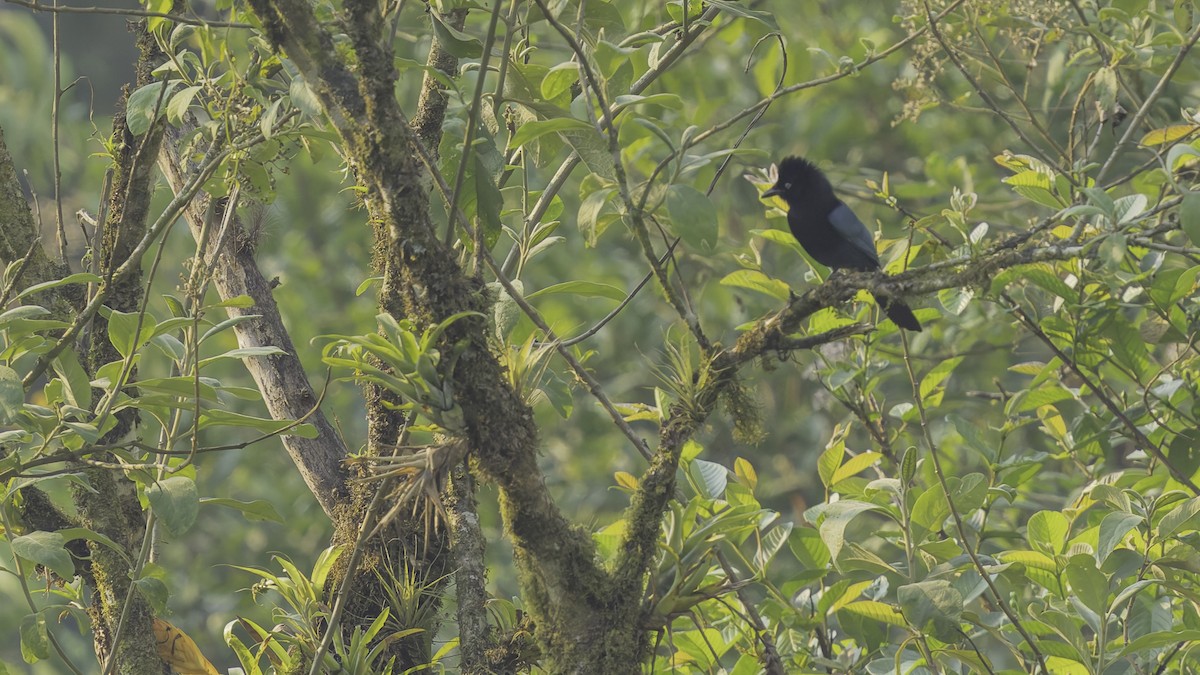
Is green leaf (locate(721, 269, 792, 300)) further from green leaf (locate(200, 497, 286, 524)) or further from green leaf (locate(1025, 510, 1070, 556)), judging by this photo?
green leaf (locate(200, 497, 286, 524))

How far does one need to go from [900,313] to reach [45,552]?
202 cm

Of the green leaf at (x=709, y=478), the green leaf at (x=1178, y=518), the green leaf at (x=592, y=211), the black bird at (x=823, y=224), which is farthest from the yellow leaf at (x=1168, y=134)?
the green leaf at (x=592, y=211)

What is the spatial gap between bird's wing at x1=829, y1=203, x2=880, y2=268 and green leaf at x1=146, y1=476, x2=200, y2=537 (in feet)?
8.58

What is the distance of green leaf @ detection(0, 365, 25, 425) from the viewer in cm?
177

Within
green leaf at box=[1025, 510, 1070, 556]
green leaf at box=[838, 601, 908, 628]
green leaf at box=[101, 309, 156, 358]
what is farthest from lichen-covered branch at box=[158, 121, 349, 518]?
green leaf at box=[1025, 510, 1070, 556]

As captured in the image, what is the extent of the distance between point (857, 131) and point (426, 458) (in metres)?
6.87

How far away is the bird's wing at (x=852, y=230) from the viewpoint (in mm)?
3943

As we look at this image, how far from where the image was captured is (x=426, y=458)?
171 cm

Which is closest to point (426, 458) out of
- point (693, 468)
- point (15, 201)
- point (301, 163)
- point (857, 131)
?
point (693, 468)

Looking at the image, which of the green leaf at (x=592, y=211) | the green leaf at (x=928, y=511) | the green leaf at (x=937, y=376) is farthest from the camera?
the green leaf at (x=937, y=376)

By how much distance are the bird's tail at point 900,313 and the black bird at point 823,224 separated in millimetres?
452

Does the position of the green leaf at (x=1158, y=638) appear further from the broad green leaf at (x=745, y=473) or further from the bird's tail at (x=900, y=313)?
the broad green leaf at (x=745, y=473)

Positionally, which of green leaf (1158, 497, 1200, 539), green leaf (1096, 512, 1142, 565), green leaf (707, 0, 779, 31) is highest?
green leaf (707, 0, 779, 31)

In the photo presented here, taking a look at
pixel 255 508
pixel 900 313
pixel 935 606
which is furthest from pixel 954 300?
pixel 255 508
